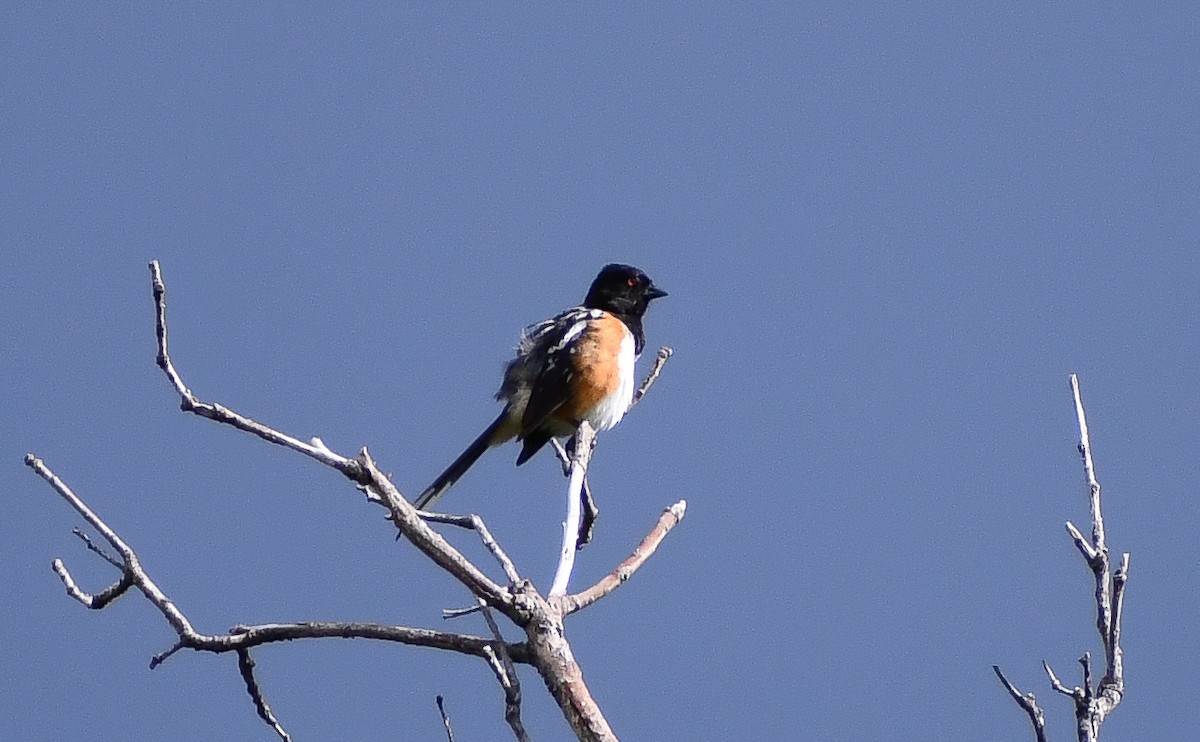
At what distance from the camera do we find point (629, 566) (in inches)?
112

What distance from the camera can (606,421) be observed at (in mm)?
6812

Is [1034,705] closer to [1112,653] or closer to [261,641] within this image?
[1112,653]

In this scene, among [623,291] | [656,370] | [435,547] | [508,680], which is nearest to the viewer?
[508,680]

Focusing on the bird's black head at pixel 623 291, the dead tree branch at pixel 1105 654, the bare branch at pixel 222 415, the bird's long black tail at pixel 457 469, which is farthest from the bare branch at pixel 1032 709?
the bird's black head at pixel 623 291

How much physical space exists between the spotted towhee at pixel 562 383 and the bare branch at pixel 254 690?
3.62 m

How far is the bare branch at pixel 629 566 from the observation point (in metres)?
2.60

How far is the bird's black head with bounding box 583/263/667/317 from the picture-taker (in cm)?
758

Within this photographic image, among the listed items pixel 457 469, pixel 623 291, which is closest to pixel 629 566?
pixel 457 469

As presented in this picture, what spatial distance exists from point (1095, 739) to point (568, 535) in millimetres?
1023

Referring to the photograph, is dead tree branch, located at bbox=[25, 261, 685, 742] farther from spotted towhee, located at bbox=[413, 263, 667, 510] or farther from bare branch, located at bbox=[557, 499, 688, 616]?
spotted towhee, located at bbox=[413, 263, 667, 510]

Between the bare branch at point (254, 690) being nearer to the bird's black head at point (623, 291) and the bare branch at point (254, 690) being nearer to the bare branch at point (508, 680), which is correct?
the bare branch at point (508, 680)

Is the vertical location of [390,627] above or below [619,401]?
below

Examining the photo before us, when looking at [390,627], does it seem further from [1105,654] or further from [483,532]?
[1105,654]

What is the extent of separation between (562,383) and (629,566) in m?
3.93
